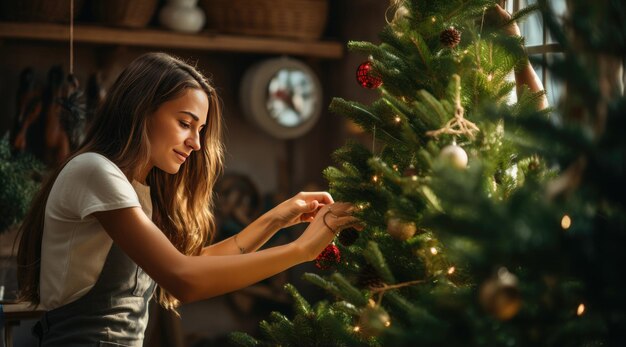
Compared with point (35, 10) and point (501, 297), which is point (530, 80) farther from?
point (35, 10)

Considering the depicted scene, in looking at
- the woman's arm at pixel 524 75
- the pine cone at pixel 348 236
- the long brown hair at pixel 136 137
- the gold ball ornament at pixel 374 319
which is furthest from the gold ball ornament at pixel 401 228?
the long brown hair at pixel 136 137

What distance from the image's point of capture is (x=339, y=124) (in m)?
4.05

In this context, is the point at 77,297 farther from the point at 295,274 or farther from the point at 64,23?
the point at 295,274

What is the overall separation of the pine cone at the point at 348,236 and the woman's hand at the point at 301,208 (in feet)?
0.66

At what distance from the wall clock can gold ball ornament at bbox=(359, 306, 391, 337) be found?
2619 millimetres

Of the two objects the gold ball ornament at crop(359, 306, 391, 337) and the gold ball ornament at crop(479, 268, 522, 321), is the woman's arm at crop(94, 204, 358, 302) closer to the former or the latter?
the gold ball ornament at crop(359, 306, 391, 337)

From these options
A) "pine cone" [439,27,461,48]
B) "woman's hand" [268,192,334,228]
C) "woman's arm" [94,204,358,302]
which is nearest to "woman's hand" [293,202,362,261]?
"woman's arm" [94,204,358,302]

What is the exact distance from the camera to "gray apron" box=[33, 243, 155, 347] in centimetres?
162

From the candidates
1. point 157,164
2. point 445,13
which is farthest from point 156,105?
point 445,13

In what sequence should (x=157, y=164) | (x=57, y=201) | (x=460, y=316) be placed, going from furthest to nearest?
(x=157, y=164)
(x=57, y=201)
(x=460, y=316)

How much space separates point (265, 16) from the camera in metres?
3.77

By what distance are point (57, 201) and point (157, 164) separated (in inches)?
8.8

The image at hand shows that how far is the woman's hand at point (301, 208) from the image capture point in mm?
1622

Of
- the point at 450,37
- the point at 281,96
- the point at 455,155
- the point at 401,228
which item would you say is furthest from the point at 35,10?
the point at 455,155
